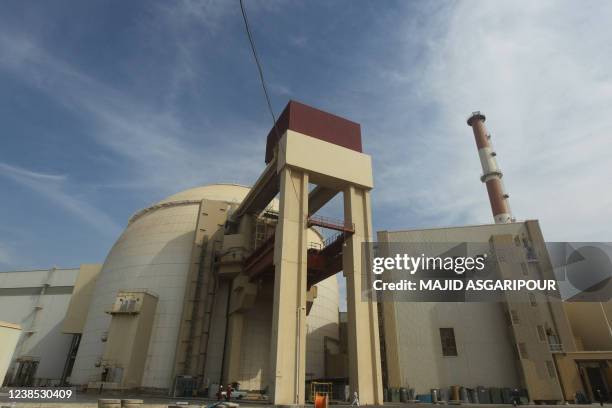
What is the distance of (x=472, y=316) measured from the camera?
3020 cm

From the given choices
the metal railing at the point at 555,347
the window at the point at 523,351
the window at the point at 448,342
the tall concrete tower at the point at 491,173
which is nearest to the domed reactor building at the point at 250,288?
the window at the point at 448,342

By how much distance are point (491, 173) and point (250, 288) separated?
4487 centimetres

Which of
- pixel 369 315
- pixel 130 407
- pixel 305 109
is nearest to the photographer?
pixel 130 407

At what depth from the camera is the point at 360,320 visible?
22.2 metres

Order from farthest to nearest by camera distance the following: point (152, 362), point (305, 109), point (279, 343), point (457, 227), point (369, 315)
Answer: point (457, 227), point (152, 362), point (305, 109), point (369, 315), point (279, 343)

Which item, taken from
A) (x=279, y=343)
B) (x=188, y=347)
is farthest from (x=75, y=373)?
(x=279, y=343)

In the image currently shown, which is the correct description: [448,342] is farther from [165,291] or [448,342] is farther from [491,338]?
[165,291]

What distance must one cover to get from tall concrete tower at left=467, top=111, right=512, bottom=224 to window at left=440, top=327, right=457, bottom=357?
93.2 feet

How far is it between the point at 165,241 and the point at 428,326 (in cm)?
2521

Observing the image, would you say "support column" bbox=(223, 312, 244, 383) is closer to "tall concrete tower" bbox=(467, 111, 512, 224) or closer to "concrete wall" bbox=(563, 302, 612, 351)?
"concrete wall" bbox=(563, 302, 612, 351)

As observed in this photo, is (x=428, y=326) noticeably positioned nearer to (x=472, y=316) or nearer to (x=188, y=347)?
(x=472, y=316)

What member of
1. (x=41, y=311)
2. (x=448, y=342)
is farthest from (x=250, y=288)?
(x=41, y=311)

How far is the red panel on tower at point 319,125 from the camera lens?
1053 inches

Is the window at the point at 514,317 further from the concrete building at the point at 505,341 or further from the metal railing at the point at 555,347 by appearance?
the metal railing at the point at 555,347
